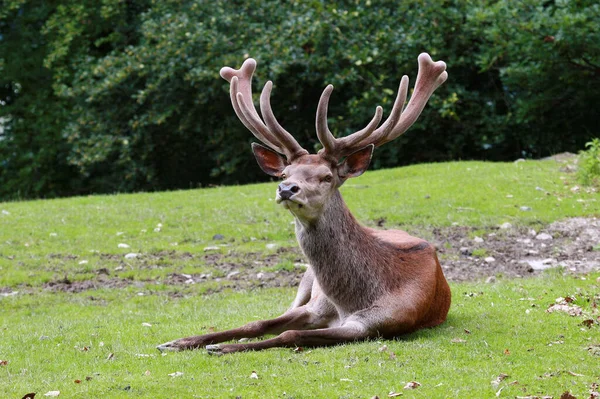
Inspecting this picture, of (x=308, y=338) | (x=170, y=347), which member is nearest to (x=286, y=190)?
(x=308, y=338)

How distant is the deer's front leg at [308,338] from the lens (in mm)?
7129

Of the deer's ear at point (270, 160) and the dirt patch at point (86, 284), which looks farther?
the dirt patch at point (86, 284)

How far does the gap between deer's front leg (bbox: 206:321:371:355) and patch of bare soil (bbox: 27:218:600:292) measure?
153 inches

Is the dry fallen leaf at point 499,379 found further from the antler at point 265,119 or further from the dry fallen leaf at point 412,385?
the antler at point 265,119

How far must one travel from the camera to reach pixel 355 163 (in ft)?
25.4

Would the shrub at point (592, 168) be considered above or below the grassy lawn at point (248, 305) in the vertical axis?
above

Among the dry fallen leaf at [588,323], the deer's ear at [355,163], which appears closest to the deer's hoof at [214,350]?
the deer's ear at [355,163]

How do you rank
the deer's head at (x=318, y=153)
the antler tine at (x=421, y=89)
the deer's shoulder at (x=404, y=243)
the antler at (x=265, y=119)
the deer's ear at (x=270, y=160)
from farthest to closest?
the antler tine at (x=421, y=89)
the deer's shoulder at (x=404, y=243)
the deer's ear at (x=270, y=160)
the antler at (x=265, y=119)
the deer's head at (x=318, y=153)

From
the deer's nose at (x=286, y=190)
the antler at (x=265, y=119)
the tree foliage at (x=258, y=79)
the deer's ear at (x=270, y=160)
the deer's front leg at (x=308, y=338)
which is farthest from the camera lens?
the tree foliage at (x=258, y=79)

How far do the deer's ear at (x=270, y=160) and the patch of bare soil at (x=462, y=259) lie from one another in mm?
3655

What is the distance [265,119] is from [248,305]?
117 inches

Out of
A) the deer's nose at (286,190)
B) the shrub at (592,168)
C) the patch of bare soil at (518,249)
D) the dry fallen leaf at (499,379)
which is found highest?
the deer's nose at (286,190)

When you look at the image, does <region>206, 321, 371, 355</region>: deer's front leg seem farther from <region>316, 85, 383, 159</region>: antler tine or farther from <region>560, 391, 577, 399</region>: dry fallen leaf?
<region>560, 391, 577, 399</region>: dry fallen leaf

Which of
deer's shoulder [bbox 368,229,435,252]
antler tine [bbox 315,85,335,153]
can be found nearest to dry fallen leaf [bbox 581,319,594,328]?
deer's shoulder [bbox 368,229,435,252]
